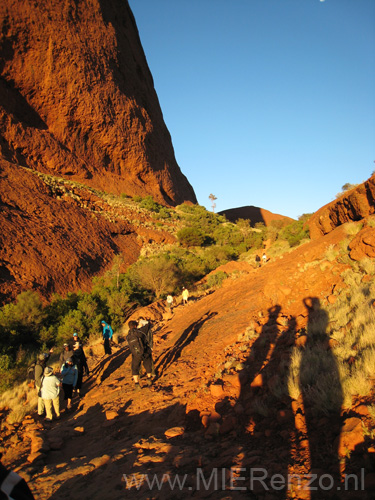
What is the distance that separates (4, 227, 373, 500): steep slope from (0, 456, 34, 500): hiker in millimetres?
1649

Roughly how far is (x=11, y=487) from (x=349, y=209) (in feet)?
39.9

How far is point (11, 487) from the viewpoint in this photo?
1.48 meters

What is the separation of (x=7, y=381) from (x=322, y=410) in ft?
28.1

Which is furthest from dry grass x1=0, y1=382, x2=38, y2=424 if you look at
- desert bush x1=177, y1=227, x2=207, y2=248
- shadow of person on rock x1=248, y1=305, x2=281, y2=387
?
desert bush x1=177, y1=227, x2=207, y2=248

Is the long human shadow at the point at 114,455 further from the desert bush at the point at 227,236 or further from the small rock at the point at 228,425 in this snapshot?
the desert bush at the point at 227,236

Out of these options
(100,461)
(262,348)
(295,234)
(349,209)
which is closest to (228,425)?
(100,461)

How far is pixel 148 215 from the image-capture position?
32.8 metres

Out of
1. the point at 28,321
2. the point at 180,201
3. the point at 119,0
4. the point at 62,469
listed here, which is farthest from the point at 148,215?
the point at 119,0

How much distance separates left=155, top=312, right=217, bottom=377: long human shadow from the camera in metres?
7.38

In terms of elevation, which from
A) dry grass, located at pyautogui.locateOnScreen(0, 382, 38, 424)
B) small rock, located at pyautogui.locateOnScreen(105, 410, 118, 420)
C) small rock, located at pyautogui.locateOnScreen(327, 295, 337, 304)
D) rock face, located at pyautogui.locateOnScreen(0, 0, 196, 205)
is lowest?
dry grass, located at pyautogui.locateOnScreen(0, 382, 38, 424)

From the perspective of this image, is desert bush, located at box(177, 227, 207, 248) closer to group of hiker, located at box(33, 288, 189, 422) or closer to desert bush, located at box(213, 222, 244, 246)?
desert bush, located at box(213, 222, 244, 246)

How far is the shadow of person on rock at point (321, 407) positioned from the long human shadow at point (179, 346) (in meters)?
3.94

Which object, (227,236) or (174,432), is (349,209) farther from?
(227,236)

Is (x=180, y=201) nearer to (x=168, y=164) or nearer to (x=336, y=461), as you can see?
(x=168, y=164)
